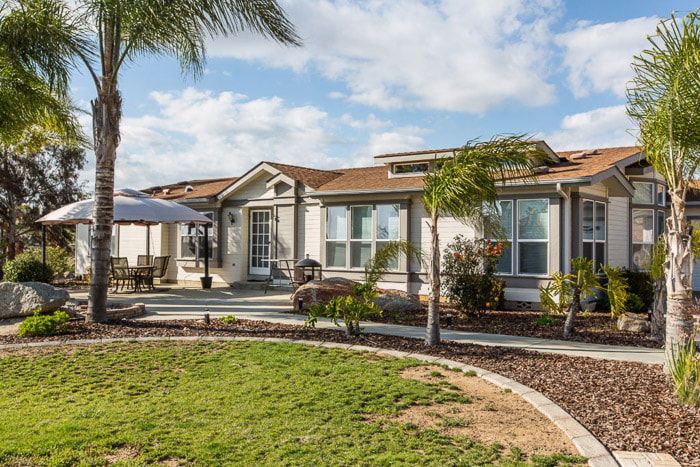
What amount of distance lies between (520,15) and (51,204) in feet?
78.6

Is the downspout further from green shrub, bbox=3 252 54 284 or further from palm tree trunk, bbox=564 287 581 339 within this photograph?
green shrub, bbox=3 252 54 284

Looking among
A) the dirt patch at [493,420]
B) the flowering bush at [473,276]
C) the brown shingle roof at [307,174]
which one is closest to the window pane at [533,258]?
the flowering bush at [473,276]

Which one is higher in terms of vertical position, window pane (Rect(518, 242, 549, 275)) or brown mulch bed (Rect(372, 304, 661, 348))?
window pane (Rect(518, 242, 549, 275))

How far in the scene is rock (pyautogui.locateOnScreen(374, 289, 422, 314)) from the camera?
1175 cm

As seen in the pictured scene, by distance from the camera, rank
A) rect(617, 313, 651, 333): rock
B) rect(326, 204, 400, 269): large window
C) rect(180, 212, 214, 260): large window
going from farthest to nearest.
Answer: rect(180, 212, 214, 260): large window → rect(326, 204, 400, 269): large window → rect(617, 313, 651, 333): rock

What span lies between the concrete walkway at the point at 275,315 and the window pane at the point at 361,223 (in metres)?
Result: 2.61

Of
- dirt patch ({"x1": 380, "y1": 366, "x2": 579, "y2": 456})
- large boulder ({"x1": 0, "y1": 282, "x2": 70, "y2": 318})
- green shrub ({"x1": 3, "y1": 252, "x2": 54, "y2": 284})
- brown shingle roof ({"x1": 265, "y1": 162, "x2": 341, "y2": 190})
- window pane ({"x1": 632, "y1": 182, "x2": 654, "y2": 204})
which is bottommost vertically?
dirt patch ({"x1": 380, "y1": 366, "x2": 579, "y2": 456})

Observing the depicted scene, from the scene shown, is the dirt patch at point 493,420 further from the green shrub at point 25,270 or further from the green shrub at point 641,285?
the green shrub at point 25,270

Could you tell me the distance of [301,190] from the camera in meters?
17.1

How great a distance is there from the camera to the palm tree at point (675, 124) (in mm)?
6129

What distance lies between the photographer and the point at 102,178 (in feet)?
32.3

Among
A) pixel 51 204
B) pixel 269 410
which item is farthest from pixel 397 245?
pixel 51 204

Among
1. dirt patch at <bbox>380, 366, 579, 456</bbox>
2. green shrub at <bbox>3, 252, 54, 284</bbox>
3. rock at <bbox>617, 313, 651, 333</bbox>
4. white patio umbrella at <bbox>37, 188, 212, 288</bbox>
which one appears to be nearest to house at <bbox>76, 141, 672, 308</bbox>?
white patio umbrella at <bbox>37, 188, 212, 288</bbox>

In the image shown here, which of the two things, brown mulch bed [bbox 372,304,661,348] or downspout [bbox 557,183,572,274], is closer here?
brown mulch bed [bbox 372,304,661,348]
